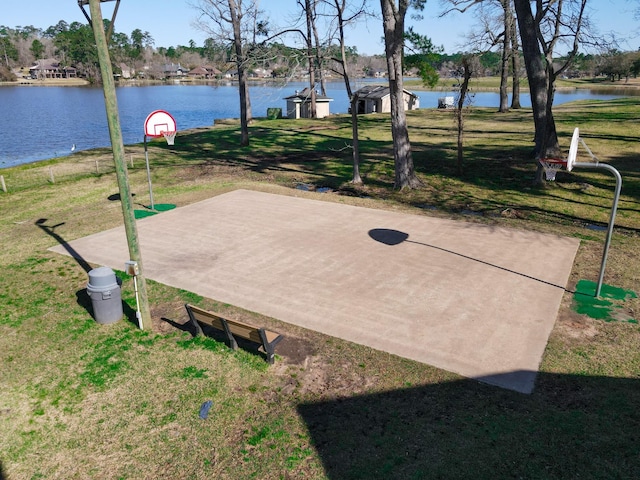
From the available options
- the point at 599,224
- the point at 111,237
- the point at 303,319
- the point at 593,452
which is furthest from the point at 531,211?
the point at 111,237

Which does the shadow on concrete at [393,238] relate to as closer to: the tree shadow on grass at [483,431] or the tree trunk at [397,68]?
the tree shadow on grass at [483,431]

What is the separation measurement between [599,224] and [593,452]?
1148 cm

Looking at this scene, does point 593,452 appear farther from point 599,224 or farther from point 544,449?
point 599,224

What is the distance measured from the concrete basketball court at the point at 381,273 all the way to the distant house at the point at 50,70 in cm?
14663

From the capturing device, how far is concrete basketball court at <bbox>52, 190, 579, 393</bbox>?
8.52 m

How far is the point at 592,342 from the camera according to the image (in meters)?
8.46

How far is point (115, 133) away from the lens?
7.90m

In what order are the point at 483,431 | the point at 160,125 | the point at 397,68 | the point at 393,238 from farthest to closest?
the point at 397,68 → the point at 160,125 → the point at 393,238 → the point at 483,431

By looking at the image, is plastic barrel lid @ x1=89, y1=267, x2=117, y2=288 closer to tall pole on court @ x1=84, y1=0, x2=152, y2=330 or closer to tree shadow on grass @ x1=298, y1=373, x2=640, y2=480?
tall pole on court @ x1=84, y1=0, x2=152, y2=330

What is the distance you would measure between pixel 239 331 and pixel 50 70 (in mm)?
161189

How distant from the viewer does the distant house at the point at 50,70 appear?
446 ft

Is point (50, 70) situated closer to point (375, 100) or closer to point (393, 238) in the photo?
point (375, 100)

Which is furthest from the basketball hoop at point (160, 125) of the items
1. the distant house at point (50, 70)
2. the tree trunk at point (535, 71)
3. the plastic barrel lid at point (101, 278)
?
the distant house at point (50, 70)

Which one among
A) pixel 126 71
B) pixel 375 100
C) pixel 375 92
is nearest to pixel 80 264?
pixel 375 100
